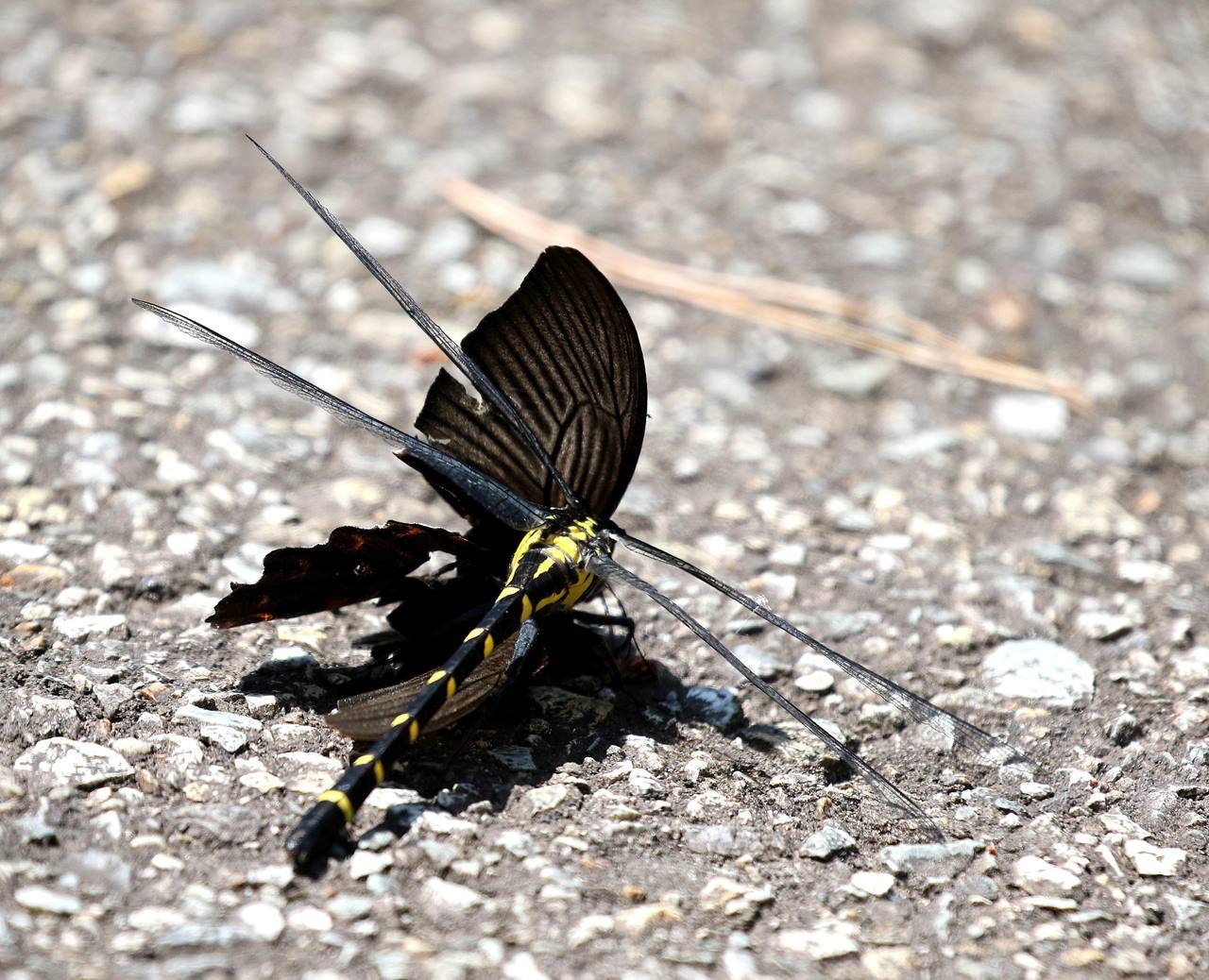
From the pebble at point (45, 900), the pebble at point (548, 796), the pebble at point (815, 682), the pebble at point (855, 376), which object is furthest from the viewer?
the pebble at point (855, 376)

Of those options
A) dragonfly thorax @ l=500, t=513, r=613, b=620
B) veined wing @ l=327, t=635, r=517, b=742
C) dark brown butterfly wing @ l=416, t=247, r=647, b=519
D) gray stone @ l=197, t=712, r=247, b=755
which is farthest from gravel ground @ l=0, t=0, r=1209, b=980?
dark brown butterfly wing @ l=416, t=247, r=647, b=519

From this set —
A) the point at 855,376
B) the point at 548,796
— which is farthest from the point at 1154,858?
the point at 855,376

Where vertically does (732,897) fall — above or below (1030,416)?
above

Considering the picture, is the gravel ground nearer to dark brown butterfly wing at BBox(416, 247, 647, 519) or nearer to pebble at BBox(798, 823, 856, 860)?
pebble at BBox(798, 823, 856, 860)

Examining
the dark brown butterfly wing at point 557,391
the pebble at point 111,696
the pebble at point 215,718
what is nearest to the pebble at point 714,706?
the dark brown butterfly wing at point 557,391

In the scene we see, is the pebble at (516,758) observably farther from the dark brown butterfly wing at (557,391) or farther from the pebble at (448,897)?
the dark brown butterfly wing at (557,391)

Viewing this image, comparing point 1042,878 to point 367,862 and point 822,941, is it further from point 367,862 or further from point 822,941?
point 367,862
